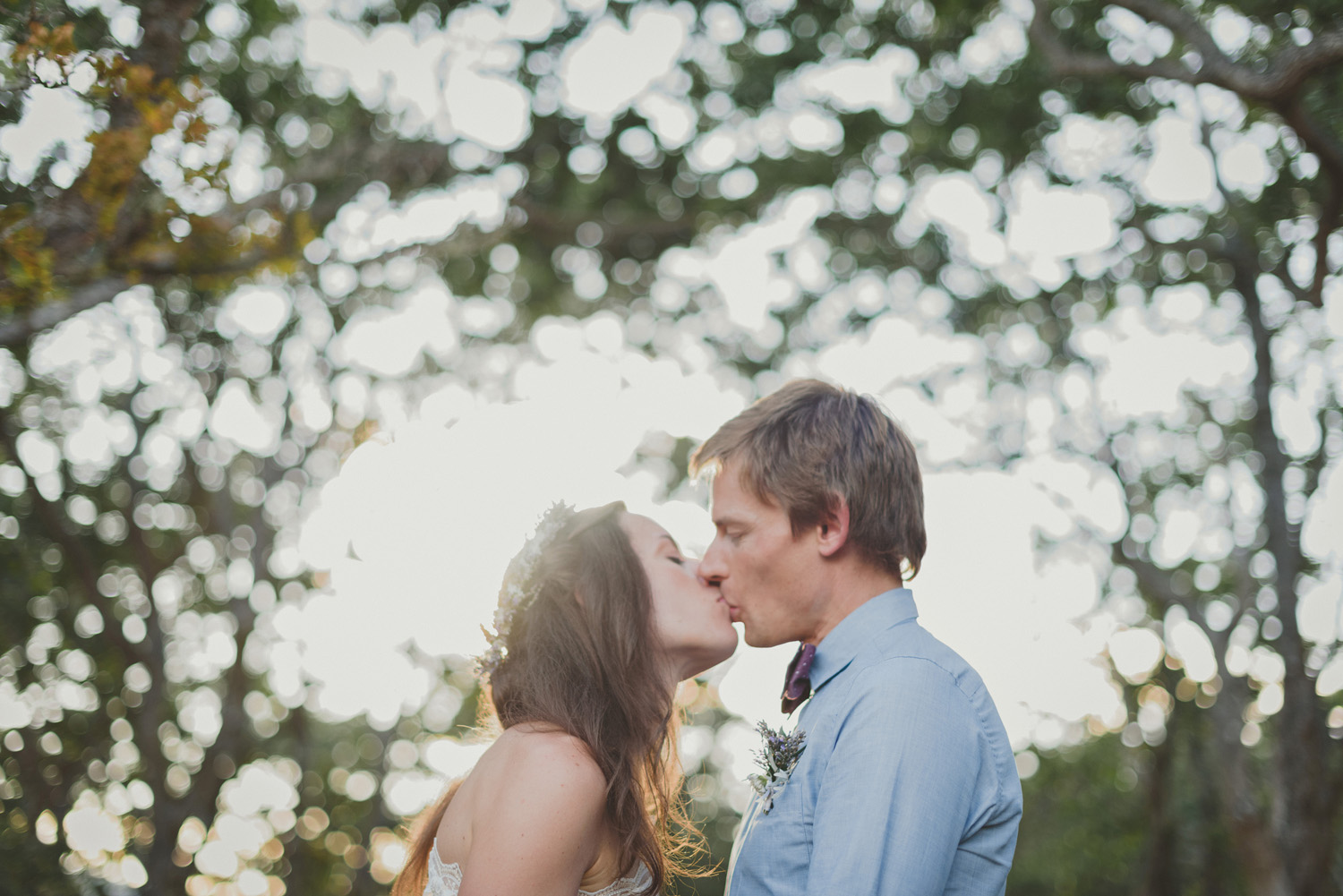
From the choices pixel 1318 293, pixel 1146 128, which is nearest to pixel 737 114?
pixel 1146 128

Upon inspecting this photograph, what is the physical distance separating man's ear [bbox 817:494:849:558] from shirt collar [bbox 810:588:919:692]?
189mm

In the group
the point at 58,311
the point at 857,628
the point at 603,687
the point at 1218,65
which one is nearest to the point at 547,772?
the point at 603,687

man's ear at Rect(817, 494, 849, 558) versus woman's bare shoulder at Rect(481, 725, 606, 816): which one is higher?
man's ear at Rect(817, 494, 849, 558)

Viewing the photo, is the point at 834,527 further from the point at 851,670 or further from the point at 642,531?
the point at 642,531

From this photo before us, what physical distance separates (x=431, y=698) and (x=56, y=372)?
43.1 feet

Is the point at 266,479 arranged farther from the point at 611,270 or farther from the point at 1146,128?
the point at 1146,128

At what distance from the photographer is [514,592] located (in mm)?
3879

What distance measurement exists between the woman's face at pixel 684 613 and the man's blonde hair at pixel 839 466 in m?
0.72

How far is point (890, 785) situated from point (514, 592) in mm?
2005

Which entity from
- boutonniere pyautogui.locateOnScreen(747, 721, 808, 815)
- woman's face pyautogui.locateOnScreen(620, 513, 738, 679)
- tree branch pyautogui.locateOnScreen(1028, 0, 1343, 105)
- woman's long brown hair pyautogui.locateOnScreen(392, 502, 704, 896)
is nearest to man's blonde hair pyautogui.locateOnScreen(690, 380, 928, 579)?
boutonniere pyautogui.locateOnScreen(747, 721, 808, 815)

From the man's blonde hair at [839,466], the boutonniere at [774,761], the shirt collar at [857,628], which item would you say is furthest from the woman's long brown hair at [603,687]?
the man's blonde hair at [839,466]

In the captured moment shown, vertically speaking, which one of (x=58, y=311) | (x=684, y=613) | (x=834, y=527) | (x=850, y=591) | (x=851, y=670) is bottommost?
(x=684, y=613)

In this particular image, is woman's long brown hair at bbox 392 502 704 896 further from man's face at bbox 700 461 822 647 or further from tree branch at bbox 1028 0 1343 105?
tree branch at bbox 1028 0 1343 105

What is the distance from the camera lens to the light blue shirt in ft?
7.12
